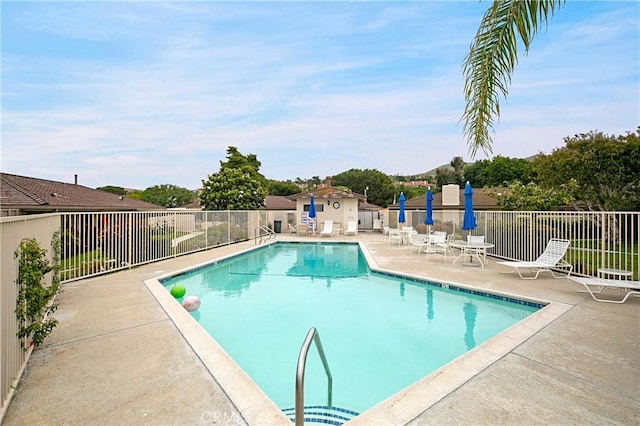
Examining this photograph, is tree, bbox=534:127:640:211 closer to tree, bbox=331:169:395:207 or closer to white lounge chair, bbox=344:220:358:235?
white lounge chair, bbox=344:220:358:235

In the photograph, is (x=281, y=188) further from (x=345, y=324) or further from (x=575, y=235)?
(x=345, y=324)

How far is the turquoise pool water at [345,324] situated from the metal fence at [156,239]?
1.85 meters

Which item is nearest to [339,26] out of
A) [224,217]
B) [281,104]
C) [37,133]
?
[281,104]

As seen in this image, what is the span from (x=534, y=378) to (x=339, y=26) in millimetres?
11144

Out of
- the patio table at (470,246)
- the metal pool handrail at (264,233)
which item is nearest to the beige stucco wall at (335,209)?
the metal pool handrail at (264,233)

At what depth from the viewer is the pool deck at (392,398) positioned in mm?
2658

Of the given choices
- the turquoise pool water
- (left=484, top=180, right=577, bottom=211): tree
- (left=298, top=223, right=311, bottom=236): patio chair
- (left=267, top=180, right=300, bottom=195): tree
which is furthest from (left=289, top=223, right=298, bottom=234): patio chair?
(left=267, top=180, right=300, bottom=195): tree

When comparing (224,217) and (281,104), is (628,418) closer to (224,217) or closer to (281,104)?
(224,217)

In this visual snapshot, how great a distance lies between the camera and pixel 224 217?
15.7 m

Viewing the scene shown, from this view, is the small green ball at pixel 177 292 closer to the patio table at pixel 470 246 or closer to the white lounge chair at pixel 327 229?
the patio table at pixel 470 246

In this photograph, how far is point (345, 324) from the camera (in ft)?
20.1

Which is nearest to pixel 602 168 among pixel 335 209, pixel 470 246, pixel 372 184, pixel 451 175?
pixel 470 246

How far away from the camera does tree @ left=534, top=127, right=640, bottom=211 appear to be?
18805 mm

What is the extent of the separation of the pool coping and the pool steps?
0.58 meters
